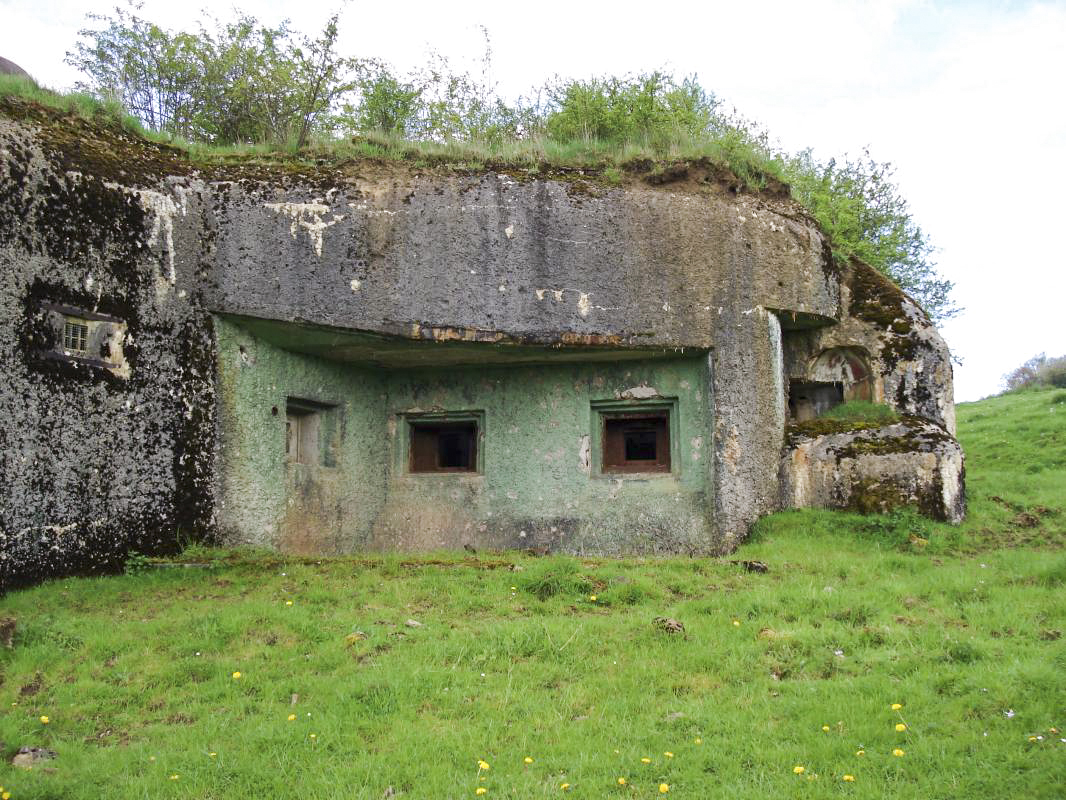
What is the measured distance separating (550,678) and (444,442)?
20.2 ft

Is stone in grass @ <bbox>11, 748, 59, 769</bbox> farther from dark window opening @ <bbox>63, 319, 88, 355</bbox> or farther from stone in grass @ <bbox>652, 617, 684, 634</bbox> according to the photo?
dark window opening @ <bbox>63, 319, 88, 355</bbox>

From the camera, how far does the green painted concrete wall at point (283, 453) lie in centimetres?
909

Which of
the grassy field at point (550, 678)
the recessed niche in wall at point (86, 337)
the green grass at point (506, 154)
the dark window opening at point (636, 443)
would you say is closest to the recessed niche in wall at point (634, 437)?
the dark window opening at point (636, 443)

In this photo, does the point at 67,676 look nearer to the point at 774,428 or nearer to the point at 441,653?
the point at 441,653

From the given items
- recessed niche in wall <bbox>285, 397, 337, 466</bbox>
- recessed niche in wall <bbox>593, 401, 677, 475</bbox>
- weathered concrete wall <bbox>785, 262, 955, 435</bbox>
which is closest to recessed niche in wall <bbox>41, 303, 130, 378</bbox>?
recessed niche in wall <bbox>285, 397, 337, 466</bbox>

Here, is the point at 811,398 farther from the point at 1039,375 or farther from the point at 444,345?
the point at 1039,375

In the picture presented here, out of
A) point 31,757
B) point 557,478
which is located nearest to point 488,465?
point 557,478

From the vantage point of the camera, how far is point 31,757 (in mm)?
4961

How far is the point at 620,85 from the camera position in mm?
13148

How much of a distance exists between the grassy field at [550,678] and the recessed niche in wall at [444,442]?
102 inches

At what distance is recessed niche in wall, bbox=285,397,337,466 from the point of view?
33.7 feet

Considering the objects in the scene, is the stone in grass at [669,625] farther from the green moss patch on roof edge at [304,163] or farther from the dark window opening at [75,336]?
the dark window opening at [75,336]

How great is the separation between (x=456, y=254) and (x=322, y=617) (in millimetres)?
4225

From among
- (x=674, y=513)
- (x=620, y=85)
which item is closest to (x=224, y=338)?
(x=674, y=513)
